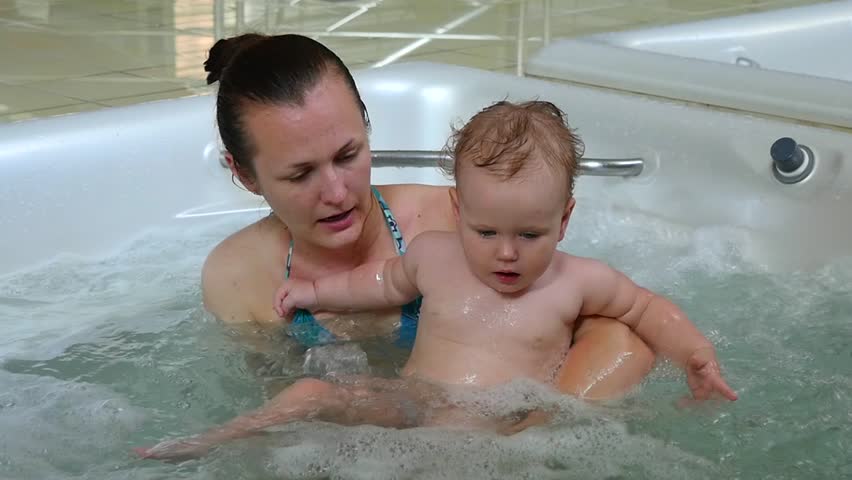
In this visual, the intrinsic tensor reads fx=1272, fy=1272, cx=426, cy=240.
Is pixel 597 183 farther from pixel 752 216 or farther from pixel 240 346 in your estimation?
pixel 240 346

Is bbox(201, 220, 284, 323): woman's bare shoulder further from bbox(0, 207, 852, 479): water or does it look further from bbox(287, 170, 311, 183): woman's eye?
bbox(287, 170, 311, 183): woman's eye

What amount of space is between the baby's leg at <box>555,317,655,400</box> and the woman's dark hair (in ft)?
1.39

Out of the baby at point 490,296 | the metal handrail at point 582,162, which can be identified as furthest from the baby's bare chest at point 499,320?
the metal handrail at point 582,162

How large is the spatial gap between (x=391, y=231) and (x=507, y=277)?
0.30 m

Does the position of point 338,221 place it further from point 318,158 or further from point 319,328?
point 319,328

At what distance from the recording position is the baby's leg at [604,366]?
5.24ft

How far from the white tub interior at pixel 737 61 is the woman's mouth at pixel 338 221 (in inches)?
40.2

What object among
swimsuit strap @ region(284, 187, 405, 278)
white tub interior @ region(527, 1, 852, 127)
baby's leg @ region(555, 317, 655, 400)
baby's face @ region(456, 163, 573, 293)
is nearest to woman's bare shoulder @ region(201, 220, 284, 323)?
swimsuit strap @ region(284, 187, 405, 278)

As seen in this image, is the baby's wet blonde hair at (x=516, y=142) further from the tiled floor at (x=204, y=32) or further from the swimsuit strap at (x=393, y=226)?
the tiled floor at (x=204, y=32)

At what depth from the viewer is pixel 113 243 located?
2289 millimetres

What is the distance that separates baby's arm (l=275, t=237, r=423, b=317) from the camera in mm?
1723

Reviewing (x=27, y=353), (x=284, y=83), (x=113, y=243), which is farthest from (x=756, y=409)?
(x=113, y=243)

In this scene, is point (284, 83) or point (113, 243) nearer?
point (284, 83)

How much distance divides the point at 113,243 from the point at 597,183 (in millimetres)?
914
